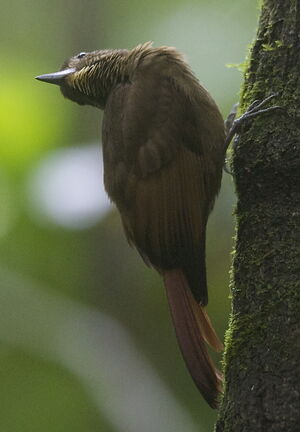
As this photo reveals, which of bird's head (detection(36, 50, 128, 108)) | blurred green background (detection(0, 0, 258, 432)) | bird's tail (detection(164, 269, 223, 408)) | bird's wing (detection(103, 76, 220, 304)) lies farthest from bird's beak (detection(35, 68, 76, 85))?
bird's tail (detection(164, 269, 223, 408))

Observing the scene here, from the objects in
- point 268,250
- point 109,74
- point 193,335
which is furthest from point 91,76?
point 268,250

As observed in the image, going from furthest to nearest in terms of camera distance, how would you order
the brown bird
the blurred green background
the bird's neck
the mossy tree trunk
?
the bird's neck < the blurred green background < the brown bird < the mossy tree trunk

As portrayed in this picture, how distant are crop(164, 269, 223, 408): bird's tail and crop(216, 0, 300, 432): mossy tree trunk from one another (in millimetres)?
232

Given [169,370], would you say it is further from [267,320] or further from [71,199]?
[267,320]

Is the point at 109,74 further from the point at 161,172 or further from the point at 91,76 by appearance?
the point at 161,172

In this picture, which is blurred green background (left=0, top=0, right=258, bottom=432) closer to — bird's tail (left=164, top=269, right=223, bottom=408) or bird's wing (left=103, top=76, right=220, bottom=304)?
bird's wing (left=103, top=76, right=220, bottom=304)

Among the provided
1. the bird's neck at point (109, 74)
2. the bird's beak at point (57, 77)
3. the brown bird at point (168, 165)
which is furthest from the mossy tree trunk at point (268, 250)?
the bird's beak at point (57, 77)

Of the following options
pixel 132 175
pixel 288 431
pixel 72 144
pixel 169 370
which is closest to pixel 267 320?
pixel 288 431

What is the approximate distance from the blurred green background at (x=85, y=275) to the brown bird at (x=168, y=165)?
1.03ft

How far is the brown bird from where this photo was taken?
292cm

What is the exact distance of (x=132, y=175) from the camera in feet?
10.4

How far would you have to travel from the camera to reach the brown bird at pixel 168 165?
2918 mm

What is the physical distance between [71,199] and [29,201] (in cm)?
24

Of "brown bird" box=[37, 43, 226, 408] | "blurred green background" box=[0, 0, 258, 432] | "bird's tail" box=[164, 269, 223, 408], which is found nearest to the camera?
"bird's tail" box=[164, 269, 223, 408]
